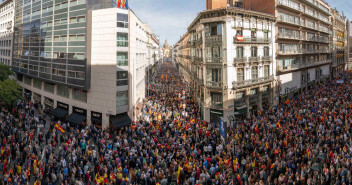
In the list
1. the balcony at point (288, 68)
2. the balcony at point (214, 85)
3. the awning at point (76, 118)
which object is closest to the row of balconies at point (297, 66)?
the balcony at point (288, 68)

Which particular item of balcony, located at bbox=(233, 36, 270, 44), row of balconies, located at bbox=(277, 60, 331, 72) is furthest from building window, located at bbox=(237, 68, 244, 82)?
row of balconies, located at bbox=(277, 60, 331, 72)

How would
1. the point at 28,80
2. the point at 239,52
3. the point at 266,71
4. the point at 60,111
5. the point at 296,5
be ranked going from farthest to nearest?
the point at 296,5 → the point at 28,80 → the point at 266,71 → the point at 60,111 → the point at 239,52

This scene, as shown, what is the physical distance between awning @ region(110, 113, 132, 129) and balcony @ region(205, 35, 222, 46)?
16186 millimetres

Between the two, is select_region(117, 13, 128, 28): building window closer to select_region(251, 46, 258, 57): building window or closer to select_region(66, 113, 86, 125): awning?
select_region(66, 113, 86, 125): awning

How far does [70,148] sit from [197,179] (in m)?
12.4

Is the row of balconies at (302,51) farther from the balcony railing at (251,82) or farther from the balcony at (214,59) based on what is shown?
the balcony at (214,59)

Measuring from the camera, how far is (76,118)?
105 feet

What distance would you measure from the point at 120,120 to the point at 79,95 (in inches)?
326

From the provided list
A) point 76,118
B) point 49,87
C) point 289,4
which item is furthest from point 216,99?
point 49,87

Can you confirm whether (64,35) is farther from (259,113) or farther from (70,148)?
(259,113)

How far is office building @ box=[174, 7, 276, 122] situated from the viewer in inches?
1259

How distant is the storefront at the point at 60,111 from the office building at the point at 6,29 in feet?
117

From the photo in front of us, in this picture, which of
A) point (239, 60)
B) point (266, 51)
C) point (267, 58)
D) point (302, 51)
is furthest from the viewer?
point (302, 51)

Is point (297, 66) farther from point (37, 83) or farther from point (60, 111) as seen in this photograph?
point (37, 83)
